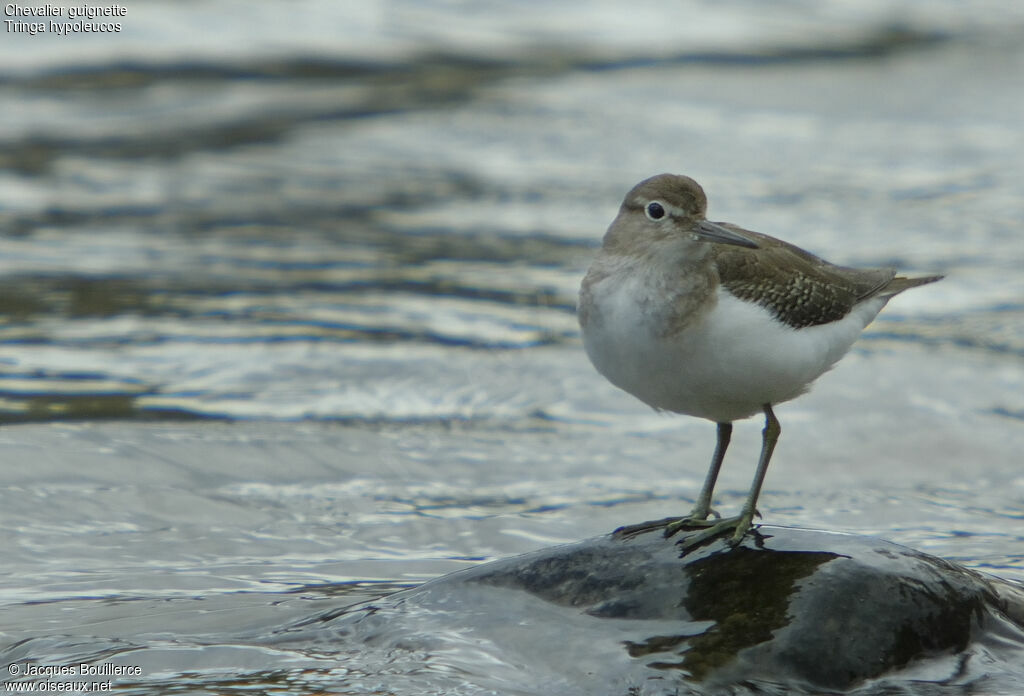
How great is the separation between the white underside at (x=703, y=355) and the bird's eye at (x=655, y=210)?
444mm

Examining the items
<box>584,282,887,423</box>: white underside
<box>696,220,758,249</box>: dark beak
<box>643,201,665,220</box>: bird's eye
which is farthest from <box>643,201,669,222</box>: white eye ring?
<box>584,282,887,423</box>: white underside

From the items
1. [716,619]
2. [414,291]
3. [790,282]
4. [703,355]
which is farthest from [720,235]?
[414,291]

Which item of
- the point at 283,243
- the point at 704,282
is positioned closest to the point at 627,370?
the point at 704,282

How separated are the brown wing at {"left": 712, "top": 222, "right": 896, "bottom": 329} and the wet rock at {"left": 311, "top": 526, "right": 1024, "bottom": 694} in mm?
995

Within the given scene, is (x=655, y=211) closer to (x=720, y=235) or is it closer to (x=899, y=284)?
(x=720, y=235)

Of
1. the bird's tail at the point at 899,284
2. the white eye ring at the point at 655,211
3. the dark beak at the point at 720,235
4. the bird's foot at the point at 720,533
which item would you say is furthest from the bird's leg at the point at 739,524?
the bird's tail at the point at 899,284

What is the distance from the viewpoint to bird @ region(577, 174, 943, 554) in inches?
211

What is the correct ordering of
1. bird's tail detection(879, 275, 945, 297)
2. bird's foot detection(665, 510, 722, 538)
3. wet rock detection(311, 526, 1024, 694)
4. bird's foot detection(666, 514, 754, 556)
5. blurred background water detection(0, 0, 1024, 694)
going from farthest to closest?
blurred background water detection(0, 0, 1024, 694) < bird's tail detection(879, 275, 945, 297) < bird's foot detection(665, 510, 722, 538) < bird's foot detection(666, 514, 754, 556) < wet rock detection(311, 526, 1024, 694)

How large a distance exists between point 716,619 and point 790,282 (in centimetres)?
154

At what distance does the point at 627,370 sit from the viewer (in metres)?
5.45

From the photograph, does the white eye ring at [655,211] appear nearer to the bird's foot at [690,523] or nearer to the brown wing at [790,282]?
the brown wing at [790,282]

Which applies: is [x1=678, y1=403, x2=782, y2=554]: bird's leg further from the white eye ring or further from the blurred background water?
the blurred background water

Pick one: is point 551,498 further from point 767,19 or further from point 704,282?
point 767,19

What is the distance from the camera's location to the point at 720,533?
5.84m
